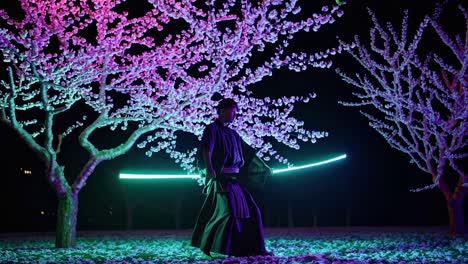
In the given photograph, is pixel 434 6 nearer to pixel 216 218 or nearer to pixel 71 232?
pixel 216 218

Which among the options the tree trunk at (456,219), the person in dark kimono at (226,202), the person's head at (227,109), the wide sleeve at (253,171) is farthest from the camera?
the tree trunk at (456,219)

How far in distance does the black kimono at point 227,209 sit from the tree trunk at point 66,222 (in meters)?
3.69

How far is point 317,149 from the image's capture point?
17406mm

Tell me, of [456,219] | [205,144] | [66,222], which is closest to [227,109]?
[205,144]

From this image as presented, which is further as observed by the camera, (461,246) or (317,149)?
(317,149)

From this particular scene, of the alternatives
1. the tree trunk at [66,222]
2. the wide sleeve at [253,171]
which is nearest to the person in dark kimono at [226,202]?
the wide sleeve at [253,171]

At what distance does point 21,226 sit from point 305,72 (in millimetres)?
9885

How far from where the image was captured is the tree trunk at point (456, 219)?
11.8 meters

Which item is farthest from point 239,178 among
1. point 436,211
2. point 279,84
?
point 436,211

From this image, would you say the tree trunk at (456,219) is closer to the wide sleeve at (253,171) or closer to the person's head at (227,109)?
the wide sleeve at (253,171)

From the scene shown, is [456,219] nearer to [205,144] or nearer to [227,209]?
[227,209]

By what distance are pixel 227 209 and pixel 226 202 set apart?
0.09 metres

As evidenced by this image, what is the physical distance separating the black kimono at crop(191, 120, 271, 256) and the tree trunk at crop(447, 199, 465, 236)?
21.3 feet

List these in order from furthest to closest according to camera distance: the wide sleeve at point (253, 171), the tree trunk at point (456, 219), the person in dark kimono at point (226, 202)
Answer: the tree trunk at point (456, 219) < the wide sleeve at point (253, 171) < the person in dark kimono at point (226, 202)
